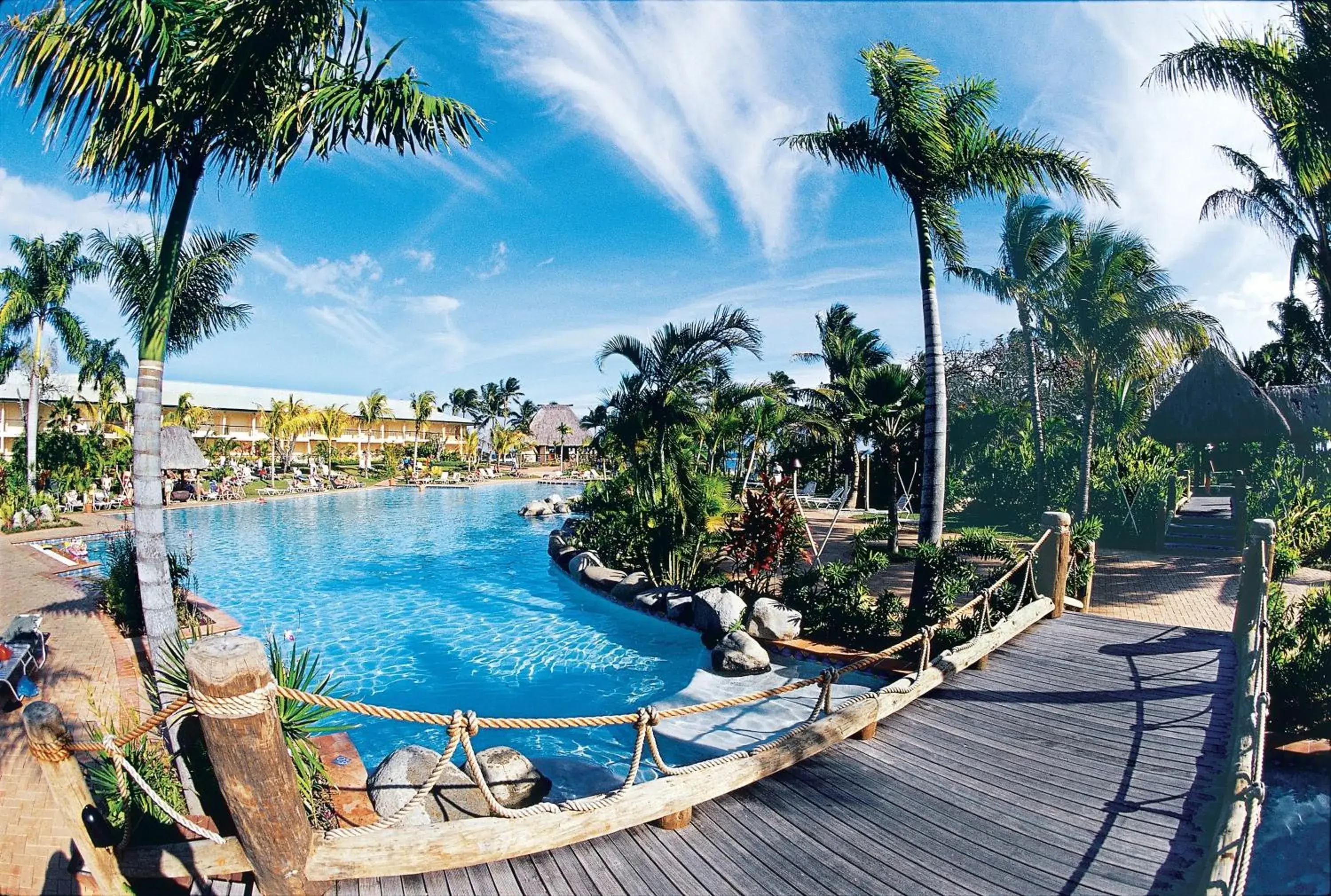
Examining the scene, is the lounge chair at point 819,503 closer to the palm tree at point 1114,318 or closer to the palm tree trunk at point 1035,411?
the palm tree trunk at point 1035,411

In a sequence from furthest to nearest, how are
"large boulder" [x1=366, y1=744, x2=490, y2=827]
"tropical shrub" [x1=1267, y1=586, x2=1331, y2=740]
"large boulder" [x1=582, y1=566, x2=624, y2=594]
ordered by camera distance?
"large boulder" [x1=582, y1=566, x2=624, y2=594] < "tropical shrub" [x1=1267, y1=586, x2=1331, y2=740] < "large boulder" [x1=366, y1=744, x2=490, y2=827]

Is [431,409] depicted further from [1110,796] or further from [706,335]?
[1110,796]

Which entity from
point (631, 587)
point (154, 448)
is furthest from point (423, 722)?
point (631, 587)

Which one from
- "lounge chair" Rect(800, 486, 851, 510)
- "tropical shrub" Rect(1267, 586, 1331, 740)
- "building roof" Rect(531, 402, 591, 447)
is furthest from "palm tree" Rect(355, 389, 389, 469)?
"tropical shrub" Rect(1267, 586, 1331, 740)

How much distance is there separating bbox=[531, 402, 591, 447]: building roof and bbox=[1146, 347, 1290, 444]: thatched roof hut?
147 feet

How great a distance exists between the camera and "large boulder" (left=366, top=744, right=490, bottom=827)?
4.57 m

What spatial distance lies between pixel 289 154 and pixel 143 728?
4.73 metres

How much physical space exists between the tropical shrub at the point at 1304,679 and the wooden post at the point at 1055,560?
1.92m

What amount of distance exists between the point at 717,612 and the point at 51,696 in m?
7.51

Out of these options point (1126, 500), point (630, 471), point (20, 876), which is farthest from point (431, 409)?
Result: point (20, 876)

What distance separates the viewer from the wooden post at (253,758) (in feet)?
8.60

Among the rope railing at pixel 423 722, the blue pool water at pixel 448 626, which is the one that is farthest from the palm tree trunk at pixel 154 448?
the blue pool water at pixel 448 626

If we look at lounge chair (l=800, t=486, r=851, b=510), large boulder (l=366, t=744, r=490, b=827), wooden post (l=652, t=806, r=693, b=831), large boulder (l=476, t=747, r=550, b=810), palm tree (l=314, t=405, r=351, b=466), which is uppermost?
palm tree (l=314, t=405, r=351, b=466)

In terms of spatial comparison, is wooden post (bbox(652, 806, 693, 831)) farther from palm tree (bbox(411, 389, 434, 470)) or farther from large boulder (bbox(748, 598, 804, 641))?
palm tree (bbox(411, 389, 434, 470))
